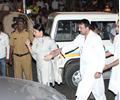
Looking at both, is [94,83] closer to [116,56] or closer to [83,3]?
[116,56]

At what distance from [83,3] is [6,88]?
21.4 m

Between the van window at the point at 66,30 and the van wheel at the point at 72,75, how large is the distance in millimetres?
645

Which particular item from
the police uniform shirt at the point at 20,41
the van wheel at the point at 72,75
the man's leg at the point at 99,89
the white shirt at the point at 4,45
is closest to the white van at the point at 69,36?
the van wheel at the point at 72,75

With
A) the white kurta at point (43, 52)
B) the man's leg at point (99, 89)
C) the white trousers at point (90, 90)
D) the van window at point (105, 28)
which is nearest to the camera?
the white trousers at point (90, 90)

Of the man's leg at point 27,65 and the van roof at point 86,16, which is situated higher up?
the van roof at point 86,16

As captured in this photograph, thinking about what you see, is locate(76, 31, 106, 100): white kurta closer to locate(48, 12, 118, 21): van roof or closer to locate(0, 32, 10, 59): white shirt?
locate(48, 12, 118, 21): van roof

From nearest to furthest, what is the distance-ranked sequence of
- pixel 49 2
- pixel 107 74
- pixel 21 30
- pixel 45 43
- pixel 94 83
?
pixel 94 83, pixel 45 43, pixel 21 30, pixel 107 74, pixel 49 2

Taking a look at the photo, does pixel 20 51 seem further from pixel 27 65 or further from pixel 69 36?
pixel 69 36

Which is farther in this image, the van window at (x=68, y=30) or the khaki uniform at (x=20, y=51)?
the van window at (x=68, y=30)

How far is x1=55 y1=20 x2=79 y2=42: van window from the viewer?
1089 centimetres

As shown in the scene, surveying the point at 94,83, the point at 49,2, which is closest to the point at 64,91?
the point at 94,83

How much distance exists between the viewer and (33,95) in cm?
552

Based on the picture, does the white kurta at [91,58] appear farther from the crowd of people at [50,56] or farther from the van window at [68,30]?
the van window at [68,30]

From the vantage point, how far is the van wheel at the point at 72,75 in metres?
10.9
